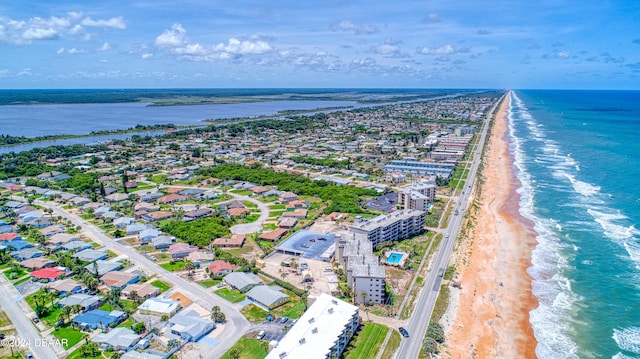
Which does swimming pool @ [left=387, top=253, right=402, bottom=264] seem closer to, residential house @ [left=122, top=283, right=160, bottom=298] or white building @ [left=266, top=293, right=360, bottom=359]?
white building @ [left=266, top=293, right=360, bottom=359]

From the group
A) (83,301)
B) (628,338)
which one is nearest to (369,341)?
(628,338)

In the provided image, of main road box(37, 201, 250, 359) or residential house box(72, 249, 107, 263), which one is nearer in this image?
main road box(37, 201, 250, 359)

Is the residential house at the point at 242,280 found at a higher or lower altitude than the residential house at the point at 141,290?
higher

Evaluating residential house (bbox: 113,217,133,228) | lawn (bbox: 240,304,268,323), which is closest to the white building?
lawn (bbox: 240,304,268,323)

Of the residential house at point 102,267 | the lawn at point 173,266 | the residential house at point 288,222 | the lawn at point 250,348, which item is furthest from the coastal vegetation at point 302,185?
the lawn at point 250,348

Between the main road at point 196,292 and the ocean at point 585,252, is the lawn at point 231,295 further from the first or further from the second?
the ocean at point 585,252
